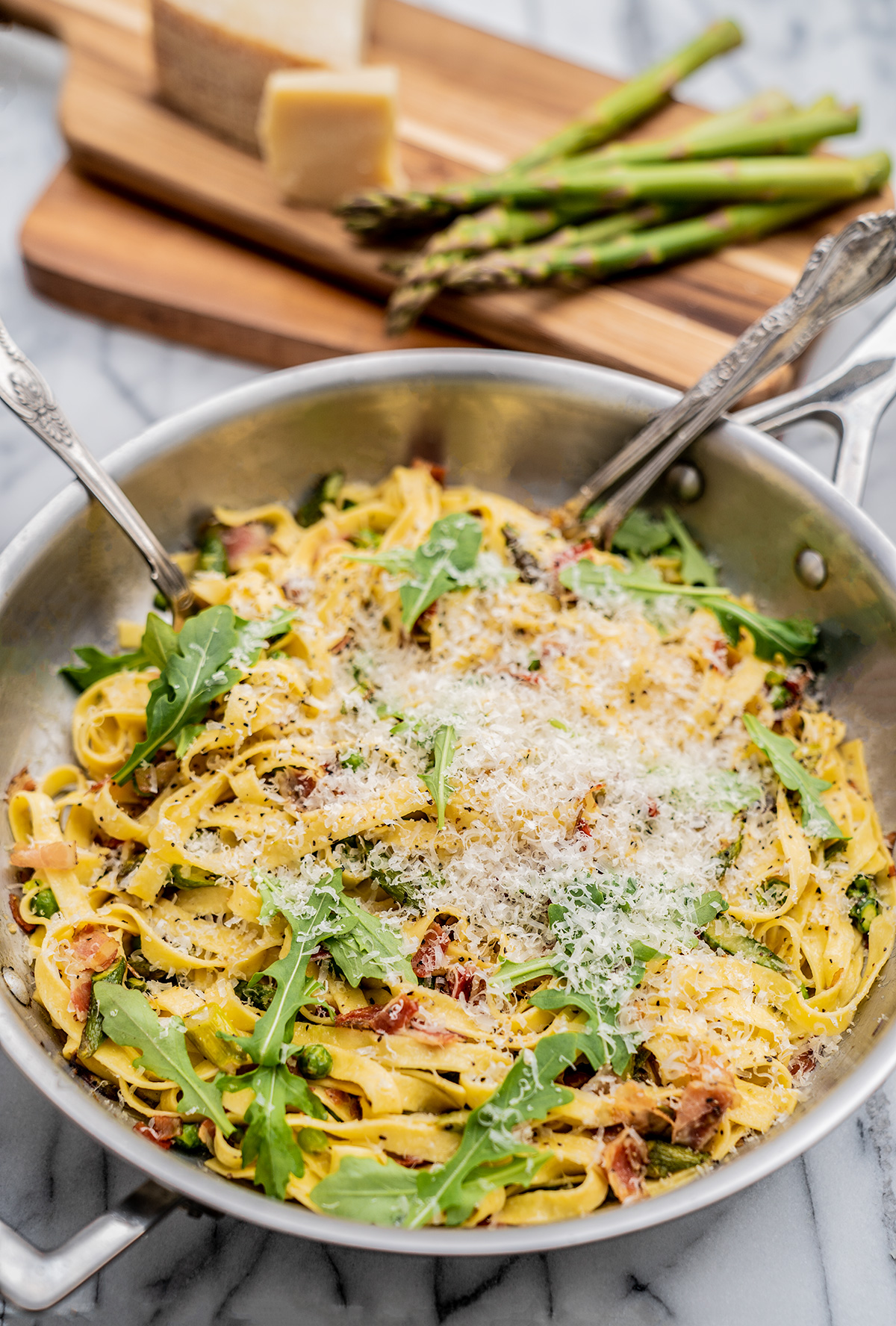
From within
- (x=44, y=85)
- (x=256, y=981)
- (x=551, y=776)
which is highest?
(x=44, y=85)

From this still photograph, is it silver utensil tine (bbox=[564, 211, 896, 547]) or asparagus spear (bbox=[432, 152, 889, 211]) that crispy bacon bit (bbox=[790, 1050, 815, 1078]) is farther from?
asparagus spear (bbox=[432, 152, 889, 211])

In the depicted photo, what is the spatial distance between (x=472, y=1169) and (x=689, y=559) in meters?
2.27

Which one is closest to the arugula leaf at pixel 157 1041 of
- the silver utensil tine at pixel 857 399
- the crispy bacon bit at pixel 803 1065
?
the crispy bacon bit at pixel 803 1065

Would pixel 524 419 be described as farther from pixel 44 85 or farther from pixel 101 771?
pixel 44 85

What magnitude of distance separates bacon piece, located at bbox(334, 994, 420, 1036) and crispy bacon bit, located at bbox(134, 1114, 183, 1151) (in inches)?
19.1

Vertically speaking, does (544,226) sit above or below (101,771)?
above

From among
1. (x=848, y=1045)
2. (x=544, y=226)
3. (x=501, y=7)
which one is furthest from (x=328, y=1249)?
(x=501, y=7)

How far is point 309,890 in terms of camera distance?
297cm

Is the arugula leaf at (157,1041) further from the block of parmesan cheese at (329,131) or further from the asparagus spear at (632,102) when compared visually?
the asparagus spear at (632,102)

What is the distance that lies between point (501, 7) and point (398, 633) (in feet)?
15.4

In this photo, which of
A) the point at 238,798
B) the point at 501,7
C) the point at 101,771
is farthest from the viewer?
the point at 501,7

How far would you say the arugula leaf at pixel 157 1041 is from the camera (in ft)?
8.92

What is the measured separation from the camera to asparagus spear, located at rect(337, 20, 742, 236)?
15.4ft

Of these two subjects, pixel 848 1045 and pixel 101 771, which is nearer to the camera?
pixel 848 1045
